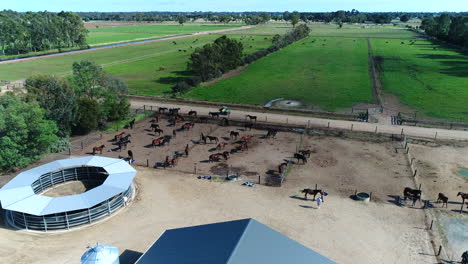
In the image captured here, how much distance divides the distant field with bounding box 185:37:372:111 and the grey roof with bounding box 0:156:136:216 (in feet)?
101

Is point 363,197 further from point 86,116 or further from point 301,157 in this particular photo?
point 86,116

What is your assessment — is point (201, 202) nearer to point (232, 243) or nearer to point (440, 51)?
point (232, 243)

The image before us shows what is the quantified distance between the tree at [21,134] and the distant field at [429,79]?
49.4m

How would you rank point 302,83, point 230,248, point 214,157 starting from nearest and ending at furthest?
1. point 230,248
2. point 214,157
3. point 302,83

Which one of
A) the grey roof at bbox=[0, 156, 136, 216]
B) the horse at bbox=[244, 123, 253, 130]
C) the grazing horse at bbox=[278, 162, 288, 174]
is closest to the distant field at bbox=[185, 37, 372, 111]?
the horse at bbox=[244, 123, 253, 130]

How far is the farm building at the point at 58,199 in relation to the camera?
2242 centimetres

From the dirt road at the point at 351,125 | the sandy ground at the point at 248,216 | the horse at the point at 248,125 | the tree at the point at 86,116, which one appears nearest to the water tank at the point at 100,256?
the sandy ground at the point at 248,216

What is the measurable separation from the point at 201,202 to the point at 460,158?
89.8 ft

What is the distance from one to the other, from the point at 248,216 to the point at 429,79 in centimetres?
6416

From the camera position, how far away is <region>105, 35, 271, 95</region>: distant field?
210ft

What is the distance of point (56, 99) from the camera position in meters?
37.9

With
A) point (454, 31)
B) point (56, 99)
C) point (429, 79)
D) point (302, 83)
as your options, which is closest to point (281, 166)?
point (56, 99)

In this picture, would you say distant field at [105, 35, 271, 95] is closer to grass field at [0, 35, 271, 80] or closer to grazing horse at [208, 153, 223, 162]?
grass field at [0, 35, 271, 80]

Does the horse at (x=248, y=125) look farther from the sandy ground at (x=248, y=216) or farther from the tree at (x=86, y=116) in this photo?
the tree at (x=86, y=116)
